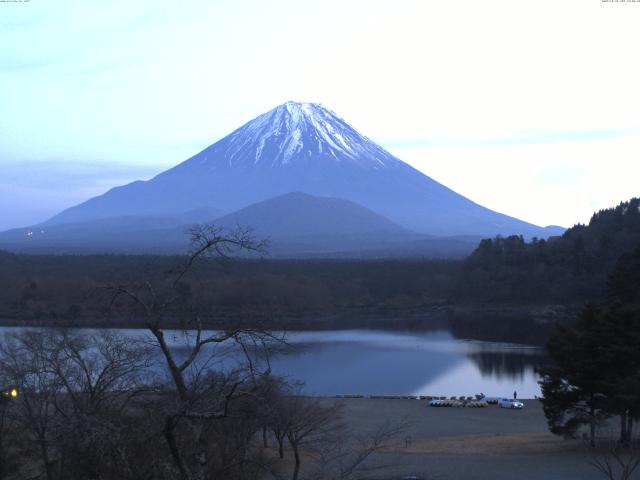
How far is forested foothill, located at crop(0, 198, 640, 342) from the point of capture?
35.0 metres

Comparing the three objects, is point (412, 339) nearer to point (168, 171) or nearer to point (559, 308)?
point (559, 308)

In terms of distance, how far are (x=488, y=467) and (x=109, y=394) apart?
5411 millimetres

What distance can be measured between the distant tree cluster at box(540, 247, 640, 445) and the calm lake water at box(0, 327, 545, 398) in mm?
5887

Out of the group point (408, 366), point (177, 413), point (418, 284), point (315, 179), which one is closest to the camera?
point (177, 413)

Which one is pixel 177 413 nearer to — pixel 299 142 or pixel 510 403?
pixel 510 403

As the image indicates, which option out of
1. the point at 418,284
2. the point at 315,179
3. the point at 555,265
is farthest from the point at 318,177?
the point at 555,265

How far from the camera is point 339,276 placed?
4791cm

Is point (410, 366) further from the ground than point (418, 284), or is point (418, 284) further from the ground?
point (418, 284)

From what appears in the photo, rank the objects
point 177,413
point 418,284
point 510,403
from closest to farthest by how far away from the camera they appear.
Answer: point 177,413 → point 510,403 → point 418,284

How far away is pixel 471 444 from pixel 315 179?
114 meters

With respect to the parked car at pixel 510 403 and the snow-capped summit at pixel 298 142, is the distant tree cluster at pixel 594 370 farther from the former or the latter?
the snow-capped summit at pixel 298 142

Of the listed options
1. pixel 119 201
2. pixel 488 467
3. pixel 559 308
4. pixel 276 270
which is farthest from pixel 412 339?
pixel 119 201

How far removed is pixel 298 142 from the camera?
127m

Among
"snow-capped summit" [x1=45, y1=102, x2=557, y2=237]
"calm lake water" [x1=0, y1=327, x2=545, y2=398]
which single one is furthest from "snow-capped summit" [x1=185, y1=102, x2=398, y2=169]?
"calm lake water" [x1=0, y1=327, x2=545, y2=398]
